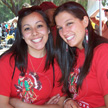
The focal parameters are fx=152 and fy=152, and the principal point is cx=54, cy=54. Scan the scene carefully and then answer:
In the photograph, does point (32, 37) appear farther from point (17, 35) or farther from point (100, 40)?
point (100, 40)

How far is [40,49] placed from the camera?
5.89ft

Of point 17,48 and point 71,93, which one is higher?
point 17,48

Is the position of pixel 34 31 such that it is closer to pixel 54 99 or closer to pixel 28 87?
pixel 28 87

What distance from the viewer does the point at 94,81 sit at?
4.67ft

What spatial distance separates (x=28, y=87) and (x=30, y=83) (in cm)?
5

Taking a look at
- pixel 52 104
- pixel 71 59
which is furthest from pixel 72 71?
pixel 52 104

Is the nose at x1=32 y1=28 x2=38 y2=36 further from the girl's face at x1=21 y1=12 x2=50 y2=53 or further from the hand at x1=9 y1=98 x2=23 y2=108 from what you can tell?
the hand at x1=9 y1=98 x2=23 y2=108

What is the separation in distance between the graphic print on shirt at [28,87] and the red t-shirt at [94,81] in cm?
39

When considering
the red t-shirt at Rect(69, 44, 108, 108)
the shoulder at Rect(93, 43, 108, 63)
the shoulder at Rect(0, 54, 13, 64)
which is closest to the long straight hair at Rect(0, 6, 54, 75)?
the shoulder at Rect(0, 54, 13, 64)

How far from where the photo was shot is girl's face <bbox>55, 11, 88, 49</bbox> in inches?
60.5

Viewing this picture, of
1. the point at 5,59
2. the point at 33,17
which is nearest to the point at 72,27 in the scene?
the point at 33,17

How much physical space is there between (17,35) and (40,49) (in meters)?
0.33

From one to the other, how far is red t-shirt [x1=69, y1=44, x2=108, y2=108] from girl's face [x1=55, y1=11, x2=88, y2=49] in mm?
175

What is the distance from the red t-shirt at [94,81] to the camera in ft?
4.22
